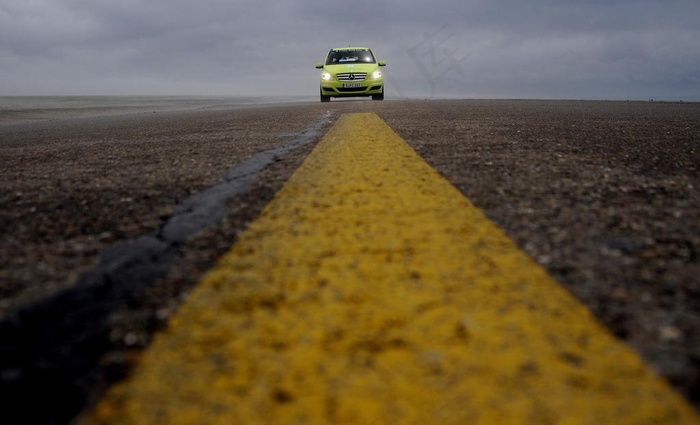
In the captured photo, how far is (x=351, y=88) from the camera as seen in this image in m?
14.1

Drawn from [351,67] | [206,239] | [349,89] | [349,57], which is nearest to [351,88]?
[349,89]

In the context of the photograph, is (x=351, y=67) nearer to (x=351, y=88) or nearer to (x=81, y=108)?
(x=351, y=88)

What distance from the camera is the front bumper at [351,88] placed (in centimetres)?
1408

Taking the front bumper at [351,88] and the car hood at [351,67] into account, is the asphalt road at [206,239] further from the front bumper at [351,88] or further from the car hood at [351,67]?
the car hood at [351,67]

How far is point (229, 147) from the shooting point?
13.1 ft

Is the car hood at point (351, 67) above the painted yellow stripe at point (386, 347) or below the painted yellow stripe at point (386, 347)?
above

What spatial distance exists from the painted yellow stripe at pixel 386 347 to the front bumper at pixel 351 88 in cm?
1308

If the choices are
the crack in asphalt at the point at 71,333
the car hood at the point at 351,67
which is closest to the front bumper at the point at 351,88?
the car hood at the point at 351,67

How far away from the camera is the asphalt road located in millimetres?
916

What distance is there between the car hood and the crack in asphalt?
1304cm

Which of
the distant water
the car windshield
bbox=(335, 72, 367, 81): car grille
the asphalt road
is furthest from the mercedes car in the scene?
the asphalt road

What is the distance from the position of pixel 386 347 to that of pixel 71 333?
0.63 meters

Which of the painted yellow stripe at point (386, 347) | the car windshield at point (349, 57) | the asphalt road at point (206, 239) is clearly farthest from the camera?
the car windshield at point (349, 57)

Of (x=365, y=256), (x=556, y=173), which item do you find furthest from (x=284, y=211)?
(x=556, y=173)
